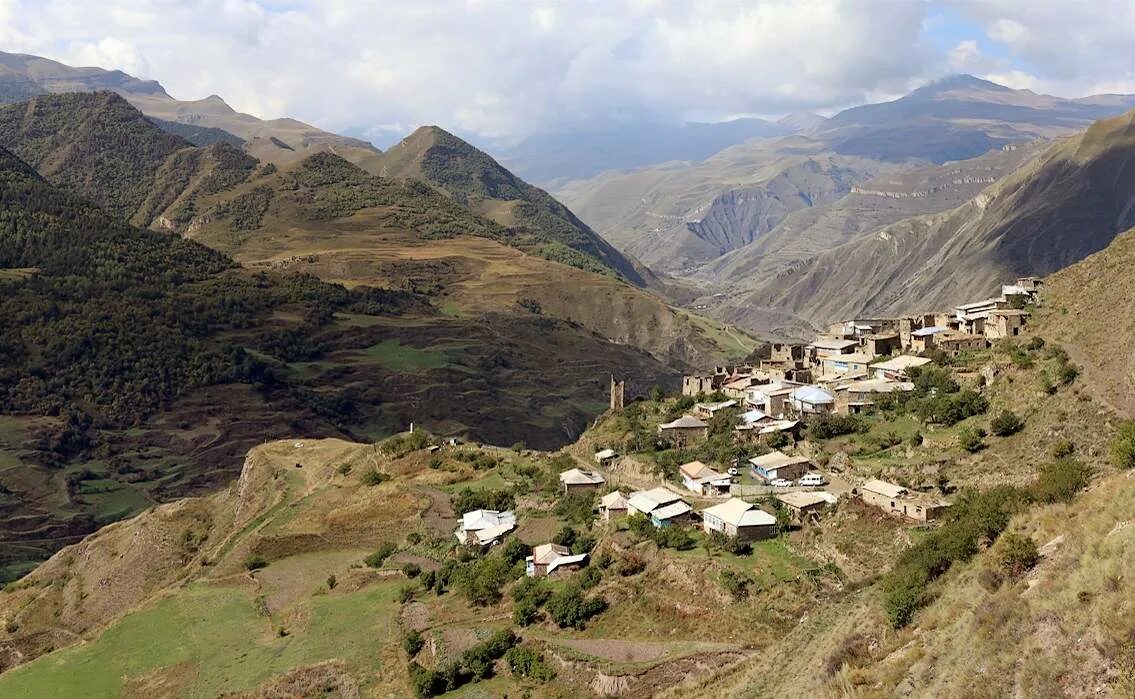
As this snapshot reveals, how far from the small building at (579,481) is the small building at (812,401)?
33.3 feet

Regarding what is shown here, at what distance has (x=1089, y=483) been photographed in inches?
792

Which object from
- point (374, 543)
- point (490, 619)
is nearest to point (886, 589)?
Answer: point (490, 619)

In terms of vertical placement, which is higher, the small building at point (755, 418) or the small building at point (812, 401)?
the small building at point (812, 401)

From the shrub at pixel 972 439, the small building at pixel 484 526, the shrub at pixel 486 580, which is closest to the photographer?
the shrub at pixel 486 580

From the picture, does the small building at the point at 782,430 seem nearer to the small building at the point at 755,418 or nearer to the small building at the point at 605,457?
the small building at the point at 755,418

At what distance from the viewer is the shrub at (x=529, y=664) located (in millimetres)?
25344

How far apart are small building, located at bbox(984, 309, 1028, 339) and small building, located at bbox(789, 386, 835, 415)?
360 inches

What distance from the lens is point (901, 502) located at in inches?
1104

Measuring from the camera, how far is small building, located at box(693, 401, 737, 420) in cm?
4822

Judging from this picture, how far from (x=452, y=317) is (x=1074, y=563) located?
12404cm

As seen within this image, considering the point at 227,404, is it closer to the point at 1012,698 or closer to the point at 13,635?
the point at 13,635

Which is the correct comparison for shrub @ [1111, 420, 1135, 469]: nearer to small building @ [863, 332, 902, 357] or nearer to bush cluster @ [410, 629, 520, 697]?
bush cluster @ [410, 629, 520, 697]

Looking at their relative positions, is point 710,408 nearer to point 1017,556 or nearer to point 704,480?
point 704,480

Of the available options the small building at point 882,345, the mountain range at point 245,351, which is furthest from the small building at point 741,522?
the mountain range at point 245,351
